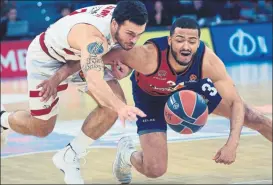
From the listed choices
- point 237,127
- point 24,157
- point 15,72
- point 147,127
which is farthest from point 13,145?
point 15,72

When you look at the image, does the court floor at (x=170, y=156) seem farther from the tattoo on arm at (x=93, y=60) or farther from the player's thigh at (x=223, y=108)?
the tattoo on arm at (x=93, y=60)

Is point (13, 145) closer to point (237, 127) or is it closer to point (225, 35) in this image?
point (237, 127)

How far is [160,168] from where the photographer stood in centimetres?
815

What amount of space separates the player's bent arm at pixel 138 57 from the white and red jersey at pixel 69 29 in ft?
0.44

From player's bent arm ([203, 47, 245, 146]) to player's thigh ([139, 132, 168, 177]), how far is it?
1.01 metres

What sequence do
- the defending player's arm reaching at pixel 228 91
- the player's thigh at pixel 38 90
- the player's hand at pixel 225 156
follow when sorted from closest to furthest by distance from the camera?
the player's hand at pixel 225 156
the defending player's arm reaching at pixel 228 91
the player's thigh at pixel 38 90

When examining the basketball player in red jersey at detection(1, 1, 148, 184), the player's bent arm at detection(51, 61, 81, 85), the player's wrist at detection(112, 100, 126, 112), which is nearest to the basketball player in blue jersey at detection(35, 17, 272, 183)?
the basketball player in red jersey at detection(1, 1, 148, 184)

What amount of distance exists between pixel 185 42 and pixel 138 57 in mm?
512

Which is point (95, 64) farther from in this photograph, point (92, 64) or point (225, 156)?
point (225, 156)

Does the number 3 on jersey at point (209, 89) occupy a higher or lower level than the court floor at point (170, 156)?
higher

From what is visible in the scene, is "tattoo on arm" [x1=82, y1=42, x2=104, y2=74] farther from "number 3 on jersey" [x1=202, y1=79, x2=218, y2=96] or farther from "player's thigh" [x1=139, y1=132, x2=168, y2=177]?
"number 3 on jersey" [x1=202, y1=79, x2=218, y2=96]

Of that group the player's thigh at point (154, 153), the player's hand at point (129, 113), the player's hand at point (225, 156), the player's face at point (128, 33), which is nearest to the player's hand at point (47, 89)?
the player's face at point (128, 33)

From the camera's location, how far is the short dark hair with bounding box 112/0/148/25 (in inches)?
277

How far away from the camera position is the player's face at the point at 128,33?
23.2 feet
